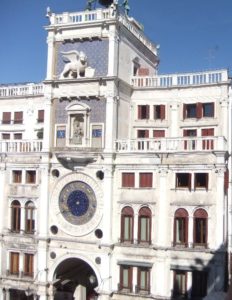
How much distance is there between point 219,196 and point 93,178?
10.3 m

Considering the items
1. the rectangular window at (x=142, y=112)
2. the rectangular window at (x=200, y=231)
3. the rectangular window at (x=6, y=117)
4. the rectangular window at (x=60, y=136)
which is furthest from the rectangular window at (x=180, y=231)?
the rectangular window at (x=6, y=117)

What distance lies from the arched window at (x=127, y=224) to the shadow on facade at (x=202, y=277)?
4254mm

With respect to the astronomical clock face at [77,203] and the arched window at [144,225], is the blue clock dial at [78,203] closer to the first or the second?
the astronomical clock face at [77,203]

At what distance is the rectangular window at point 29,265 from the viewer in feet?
129

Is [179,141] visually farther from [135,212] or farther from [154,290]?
[154,290]

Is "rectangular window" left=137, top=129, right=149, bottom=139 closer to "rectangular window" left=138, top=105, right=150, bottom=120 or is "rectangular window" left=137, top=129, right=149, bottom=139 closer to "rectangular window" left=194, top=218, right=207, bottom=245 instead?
"rectangular window" left=138, top=105, right=150, bottom=120

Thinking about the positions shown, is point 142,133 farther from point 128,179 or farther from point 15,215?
point 15,215

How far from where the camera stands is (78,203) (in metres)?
38.0

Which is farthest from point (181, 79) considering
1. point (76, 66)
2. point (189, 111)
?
point (76, 66)

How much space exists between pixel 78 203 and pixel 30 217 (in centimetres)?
493

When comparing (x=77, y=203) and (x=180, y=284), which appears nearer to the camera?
(x=180, y=284)

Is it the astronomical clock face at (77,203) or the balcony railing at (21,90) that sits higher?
the balcony railing at (21,90)

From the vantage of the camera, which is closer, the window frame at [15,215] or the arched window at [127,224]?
the arched window at [127,224]

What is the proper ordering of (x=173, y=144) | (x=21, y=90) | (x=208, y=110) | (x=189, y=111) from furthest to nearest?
1. (x=21, y=90)
2. (x=189, y=111)
3. (x=208, y=110)
4. (x=173, y=144)
